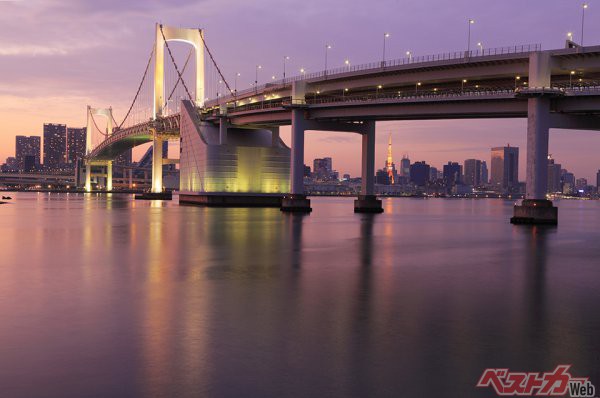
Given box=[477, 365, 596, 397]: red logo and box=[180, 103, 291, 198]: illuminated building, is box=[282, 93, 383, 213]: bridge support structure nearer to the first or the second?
box=[180, 103, 291, 198]: illuminated building

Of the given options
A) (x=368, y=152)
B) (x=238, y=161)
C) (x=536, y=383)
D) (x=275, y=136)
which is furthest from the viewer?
(x=275, y=136)

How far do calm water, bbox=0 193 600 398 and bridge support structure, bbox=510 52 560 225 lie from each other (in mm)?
22897

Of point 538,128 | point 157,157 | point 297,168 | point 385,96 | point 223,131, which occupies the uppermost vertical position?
point 385,96

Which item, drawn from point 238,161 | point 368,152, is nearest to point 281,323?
point 368,152

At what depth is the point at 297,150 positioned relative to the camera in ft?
210

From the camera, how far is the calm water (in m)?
7.91

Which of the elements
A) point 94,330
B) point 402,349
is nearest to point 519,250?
point 402,349

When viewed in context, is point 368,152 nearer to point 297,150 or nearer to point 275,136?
point 297,150

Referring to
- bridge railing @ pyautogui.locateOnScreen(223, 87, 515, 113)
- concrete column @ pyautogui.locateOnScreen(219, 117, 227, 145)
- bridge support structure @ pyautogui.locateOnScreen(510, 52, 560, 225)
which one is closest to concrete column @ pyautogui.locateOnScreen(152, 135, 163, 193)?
concrete column @ pyautogui.locateOnScreen(219, 117, 227, 145)

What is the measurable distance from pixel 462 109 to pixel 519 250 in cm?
2348

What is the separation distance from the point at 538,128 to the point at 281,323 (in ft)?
125

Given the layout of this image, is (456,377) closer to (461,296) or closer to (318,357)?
(318,357)

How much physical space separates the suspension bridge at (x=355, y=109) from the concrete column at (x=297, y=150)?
0.11m

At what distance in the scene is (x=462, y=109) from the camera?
50375mm
